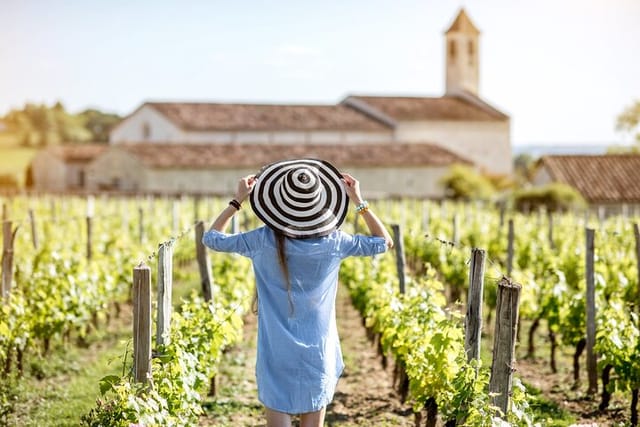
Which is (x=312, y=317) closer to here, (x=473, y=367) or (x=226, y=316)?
(x=473, y=367)

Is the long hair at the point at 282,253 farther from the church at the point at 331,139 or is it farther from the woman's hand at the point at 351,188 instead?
the church at the point at 331,139

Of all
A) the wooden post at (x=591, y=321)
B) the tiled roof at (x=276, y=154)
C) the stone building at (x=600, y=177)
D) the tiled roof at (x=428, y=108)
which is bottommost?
the wooden post at (x=591, y=321)

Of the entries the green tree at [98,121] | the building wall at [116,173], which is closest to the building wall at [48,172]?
the building wall at [116,173]

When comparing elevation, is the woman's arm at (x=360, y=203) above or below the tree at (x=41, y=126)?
below

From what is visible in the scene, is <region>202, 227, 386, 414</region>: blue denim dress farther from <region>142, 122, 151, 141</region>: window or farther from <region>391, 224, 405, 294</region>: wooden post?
<region>142, 122, 151, 141</region>: window

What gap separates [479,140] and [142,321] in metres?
53.7

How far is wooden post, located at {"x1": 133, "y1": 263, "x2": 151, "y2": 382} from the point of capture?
13.1 feet

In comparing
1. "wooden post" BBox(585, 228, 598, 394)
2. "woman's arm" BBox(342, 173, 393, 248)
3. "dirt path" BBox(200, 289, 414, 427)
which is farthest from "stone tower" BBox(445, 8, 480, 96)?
"woman's arm" BBox(342, 173, 393, 248)

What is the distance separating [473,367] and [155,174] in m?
36.0

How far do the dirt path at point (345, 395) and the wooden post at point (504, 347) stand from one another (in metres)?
2.15

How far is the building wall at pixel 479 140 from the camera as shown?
55.2m

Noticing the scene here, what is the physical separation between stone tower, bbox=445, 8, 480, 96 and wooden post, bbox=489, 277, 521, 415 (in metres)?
61.0

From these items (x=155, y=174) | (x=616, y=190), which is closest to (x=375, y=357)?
(x=616, y=190)

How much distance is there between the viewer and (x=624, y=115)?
51000mm
